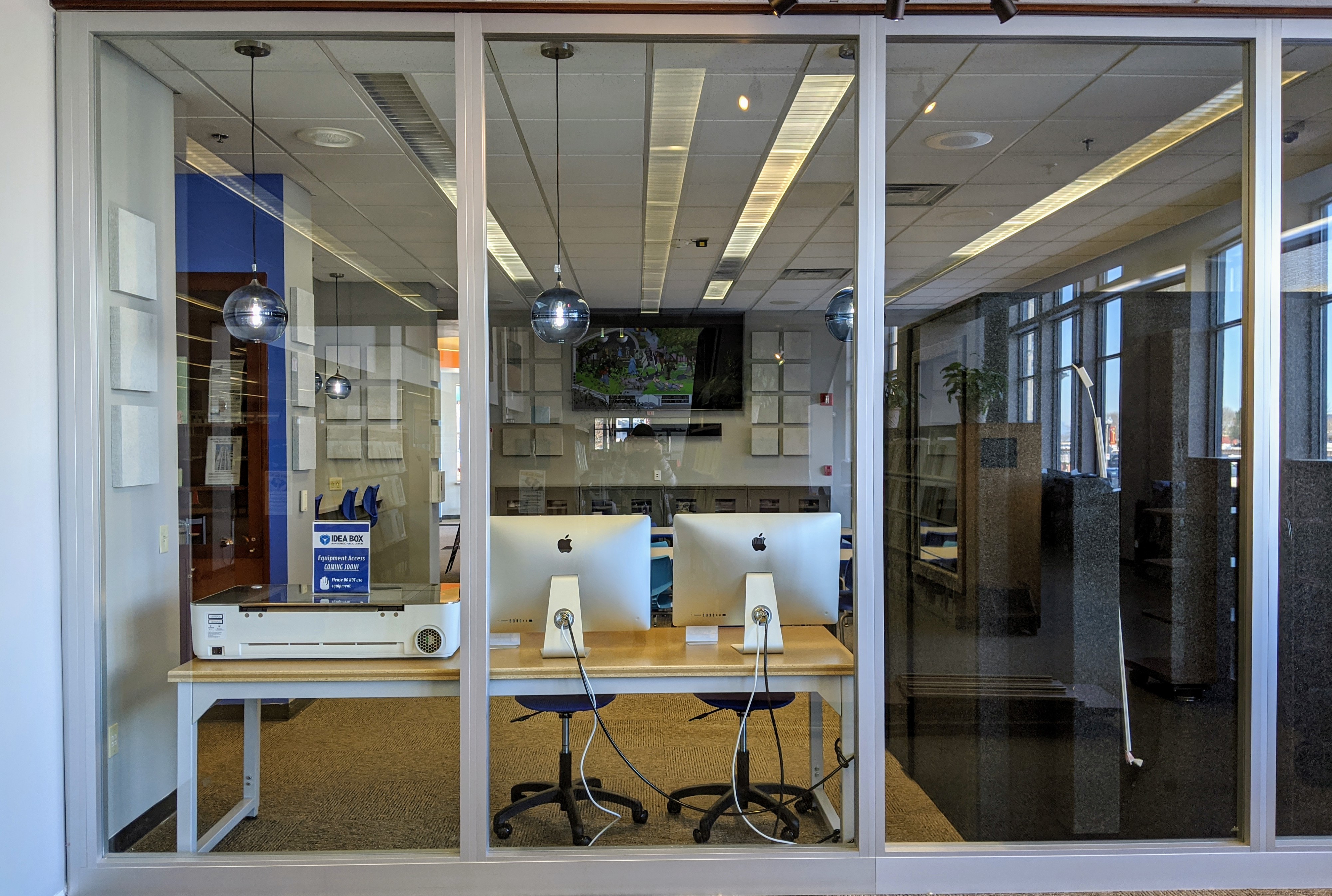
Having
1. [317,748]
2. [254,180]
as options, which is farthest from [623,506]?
[254,180]

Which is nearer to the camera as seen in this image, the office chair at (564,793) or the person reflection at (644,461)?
the office chair at (564,793)

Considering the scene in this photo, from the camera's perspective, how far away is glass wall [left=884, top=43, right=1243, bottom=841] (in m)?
2.49

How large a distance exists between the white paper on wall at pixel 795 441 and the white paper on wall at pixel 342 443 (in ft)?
7.54

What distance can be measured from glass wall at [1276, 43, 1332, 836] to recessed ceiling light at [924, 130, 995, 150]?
0.93 metres

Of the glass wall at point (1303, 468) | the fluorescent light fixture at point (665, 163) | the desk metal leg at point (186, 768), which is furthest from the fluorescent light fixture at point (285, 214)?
the glass wall at point (1303, 468)

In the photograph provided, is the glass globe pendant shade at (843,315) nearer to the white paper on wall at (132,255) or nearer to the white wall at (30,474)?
the white paper on wall at (132,255)

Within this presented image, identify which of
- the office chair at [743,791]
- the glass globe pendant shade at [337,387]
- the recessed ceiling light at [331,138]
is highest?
the recessed ceiling light at [331,138]

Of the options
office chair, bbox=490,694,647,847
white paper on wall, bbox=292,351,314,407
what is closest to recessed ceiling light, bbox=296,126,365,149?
white paper on wall, bbox=292,351,314,407

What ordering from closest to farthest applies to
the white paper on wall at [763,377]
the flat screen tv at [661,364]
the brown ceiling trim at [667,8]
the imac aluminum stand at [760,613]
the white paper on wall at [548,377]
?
the brown ceiling trim at [667,8]
the imac aluminum stand at [760,613]
the white paper on wall at [548,377]
the flat screen tv at [661,364]
the white paper on wall at [763,377]

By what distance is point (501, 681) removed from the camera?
2.49 m

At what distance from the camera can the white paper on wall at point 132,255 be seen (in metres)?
2.48

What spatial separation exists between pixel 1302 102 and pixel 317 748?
3791 mm

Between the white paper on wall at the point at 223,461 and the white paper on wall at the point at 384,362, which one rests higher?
the white paper on wall at the point at 384,362

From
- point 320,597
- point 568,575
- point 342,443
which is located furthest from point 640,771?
point 342,443
